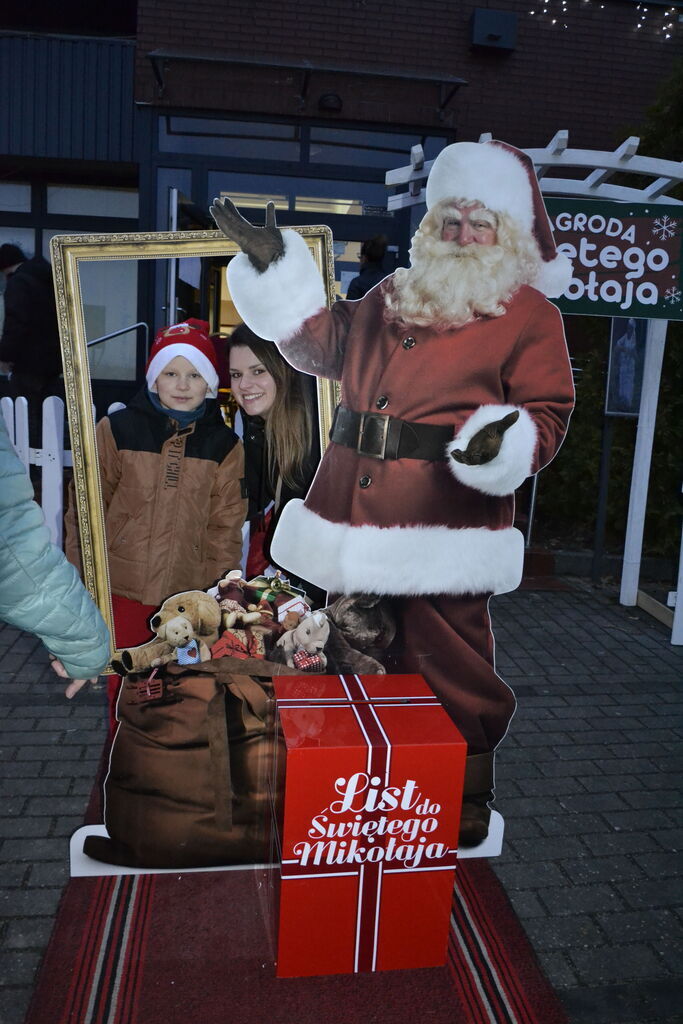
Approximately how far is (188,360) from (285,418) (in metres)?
0.37

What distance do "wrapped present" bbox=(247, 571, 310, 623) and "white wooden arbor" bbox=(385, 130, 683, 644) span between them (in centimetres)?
170

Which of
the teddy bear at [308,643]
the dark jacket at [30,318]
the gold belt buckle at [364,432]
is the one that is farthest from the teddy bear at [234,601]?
the dark jacket at [30,318]

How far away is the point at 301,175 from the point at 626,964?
4.08 meters

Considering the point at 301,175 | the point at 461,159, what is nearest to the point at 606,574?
the point at 301,175

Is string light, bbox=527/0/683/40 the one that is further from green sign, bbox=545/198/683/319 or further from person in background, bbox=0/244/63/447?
person in background, bbox=0/244/63/447

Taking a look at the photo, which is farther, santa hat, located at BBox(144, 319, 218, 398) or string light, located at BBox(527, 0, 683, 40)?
string light, located at BBox(527, 0, 683, 40)

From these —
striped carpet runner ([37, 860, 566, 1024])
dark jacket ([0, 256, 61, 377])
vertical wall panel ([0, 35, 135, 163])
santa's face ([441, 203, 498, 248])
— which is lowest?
striped carpet runner ([37, 860, 566, 1024])

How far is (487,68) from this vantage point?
28.5 ft

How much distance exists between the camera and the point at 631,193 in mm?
5285

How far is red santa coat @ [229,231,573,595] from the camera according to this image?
8.61ft

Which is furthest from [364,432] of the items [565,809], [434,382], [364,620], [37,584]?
[565,809]

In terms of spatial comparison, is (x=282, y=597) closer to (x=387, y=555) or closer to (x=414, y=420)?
(x=387, y=555)

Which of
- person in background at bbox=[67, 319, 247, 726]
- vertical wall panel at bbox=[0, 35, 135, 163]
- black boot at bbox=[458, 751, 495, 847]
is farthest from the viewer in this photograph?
vertical wall panel at bbox=[0, 35, 135, 163]

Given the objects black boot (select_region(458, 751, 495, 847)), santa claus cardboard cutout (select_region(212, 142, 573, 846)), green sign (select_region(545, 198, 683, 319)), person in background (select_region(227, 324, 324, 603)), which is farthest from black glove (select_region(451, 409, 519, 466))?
green sign (select_region(545, 198, 683, 319))
